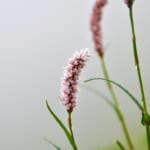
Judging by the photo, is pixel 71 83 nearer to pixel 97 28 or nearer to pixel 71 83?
pixel 71 83

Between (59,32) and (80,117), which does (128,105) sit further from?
(59,32)

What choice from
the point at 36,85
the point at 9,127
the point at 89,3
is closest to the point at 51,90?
the point at 36,85

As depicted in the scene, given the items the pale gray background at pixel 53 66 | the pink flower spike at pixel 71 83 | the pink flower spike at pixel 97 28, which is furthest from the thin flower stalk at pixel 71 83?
the pale gray background at pixel 53 66

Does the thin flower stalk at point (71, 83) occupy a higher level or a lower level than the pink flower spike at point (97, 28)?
lower

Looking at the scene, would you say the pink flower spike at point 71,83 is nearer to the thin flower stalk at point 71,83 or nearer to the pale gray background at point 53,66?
the thin flower stalk at point 71,83

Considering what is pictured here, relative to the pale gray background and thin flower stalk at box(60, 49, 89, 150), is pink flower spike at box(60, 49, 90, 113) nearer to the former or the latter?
thin flower stalk at box(60, 49, 89, 150)

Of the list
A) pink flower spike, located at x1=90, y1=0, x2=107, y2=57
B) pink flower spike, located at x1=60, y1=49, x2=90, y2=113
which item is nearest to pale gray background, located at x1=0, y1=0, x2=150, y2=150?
pink flower spike, located at x1=90, y1=0, x2=107, y2=57

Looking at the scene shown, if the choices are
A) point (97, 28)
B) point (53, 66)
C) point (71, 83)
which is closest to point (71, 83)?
point (71, 83)

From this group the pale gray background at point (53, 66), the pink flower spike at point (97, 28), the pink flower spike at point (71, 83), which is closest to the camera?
the pink flower spike at point (71, 83)

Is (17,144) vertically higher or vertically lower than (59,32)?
lower
